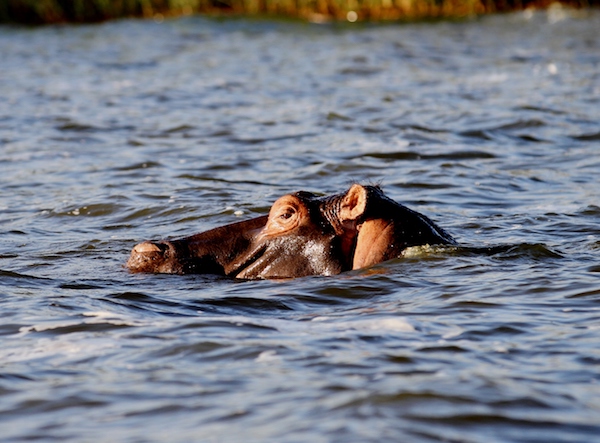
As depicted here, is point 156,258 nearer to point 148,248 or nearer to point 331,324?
point 148,248

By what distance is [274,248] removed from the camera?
687 cm

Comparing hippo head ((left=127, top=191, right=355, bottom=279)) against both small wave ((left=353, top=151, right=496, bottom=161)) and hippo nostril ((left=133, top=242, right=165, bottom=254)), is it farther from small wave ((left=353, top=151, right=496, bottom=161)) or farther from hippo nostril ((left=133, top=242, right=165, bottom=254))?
small wave ((left=353, top=151, right=496, bottom=161))

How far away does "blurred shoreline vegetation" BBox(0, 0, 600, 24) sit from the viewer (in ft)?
95.0

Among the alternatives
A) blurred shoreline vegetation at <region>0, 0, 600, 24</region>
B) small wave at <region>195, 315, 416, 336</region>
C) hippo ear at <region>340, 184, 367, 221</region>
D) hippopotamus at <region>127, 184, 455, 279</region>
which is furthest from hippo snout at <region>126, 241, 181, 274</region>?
blurred shoreline vegetation at <region>0, 0, 600, 24</region>

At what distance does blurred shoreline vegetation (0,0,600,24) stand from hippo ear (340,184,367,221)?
22.7 metres

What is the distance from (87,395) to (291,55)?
18.8 m

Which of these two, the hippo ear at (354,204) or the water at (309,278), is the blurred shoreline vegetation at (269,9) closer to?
the water at (309,278)

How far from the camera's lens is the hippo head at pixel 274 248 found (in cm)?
680

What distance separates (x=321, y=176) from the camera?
11125 millimetres

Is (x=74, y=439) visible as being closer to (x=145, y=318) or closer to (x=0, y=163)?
(x=145, y=318)

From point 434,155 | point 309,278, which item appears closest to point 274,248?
point 309,278

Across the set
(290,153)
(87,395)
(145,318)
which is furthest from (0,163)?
Answer: (87,395)

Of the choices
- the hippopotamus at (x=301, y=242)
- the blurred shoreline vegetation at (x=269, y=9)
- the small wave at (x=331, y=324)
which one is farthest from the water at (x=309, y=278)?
the blurred shoreline vegetation at (x=269, y=9)

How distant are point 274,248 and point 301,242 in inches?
6.8
